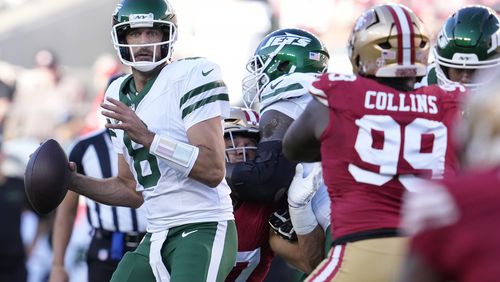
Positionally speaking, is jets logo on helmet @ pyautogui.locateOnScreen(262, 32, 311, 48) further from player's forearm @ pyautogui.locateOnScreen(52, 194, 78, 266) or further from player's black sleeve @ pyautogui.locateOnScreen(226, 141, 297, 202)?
player's forearm @ pyautogui.locateOnScreen(52, 194, 78, 266)

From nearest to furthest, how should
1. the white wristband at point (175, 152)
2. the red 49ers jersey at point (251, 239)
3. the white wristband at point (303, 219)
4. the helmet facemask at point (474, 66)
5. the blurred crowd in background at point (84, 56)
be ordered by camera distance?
the white wristband at point (175, 152), the white wristband at point (303, 219), the helmet facemask at point (474, 66), the red 49ers jersey at point (251, 239), the blurred crowd in background at point (84, 56)

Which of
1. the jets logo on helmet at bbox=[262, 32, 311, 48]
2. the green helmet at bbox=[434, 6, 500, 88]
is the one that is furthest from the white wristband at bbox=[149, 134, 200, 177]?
the green helmet at bbox=[434, 6, 500, 88]

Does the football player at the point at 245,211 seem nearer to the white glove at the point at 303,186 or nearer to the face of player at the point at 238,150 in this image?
the face of player at the point at 238,150

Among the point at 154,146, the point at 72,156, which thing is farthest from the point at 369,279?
the point at 72,156

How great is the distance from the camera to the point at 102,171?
20.7 feet

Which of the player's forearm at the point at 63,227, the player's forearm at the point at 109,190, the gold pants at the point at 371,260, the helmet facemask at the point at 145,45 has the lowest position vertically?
the player's forearm at the point at 63,227

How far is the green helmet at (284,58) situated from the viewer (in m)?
5.35

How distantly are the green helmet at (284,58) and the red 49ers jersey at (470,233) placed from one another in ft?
9.14

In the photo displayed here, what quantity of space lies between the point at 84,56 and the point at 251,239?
Answer: 1252 cm

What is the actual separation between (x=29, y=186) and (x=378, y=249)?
68.1 inches

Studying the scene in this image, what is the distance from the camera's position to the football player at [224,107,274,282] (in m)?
5.18

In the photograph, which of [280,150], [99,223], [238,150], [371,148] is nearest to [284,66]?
[238,150]

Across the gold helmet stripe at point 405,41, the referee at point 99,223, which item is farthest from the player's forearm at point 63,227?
the gold helmet stripe at point 405,41

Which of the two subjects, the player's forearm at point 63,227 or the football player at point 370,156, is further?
the player's forearm at point 63,227
